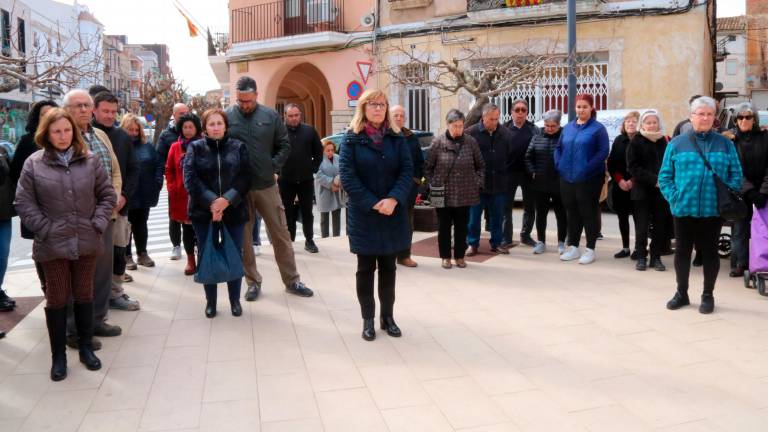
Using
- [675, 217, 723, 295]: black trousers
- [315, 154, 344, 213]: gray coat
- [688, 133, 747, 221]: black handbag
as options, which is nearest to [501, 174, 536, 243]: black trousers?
[315, 154, 344, 213]: gray coat

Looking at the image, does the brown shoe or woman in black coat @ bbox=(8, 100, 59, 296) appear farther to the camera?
the brown shoe

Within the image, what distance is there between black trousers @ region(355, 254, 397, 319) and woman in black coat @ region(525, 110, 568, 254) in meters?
3.78

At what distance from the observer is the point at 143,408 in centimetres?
419

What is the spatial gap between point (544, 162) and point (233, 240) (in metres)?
4.21

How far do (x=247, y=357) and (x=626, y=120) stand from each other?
5.60 meters

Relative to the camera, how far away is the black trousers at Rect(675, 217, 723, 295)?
6109mm

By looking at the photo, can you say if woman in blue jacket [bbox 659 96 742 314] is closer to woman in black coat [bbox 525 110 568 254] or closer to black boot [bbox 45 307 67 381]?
woman in black coat [bbox 525 110 568 254]

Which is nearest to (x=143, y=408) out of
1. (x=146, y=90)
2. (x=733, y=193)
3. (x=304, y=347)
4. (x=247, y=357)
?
(x=247, y=357)

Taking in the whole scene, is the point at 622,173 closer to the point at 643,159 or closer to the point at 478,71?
the point at 643,159

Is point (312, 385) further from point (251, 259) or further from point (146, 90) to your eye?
point (146, 90)

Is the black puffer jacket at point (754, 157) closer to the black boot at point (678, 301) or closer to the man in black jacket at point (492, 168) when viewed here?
the black boot at point (678, 301)

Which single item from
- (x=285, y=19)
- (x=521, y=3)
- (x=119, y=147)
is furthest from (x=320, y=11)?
(x=119, y=147)

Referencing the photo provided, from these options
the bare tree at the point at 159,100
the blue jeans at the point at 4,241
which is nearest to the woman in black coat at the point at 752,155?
the blue jeans at the point at 4,241

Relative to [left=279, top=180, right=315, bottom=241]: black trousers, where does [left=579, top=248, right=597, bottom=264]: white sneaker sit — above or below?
below
